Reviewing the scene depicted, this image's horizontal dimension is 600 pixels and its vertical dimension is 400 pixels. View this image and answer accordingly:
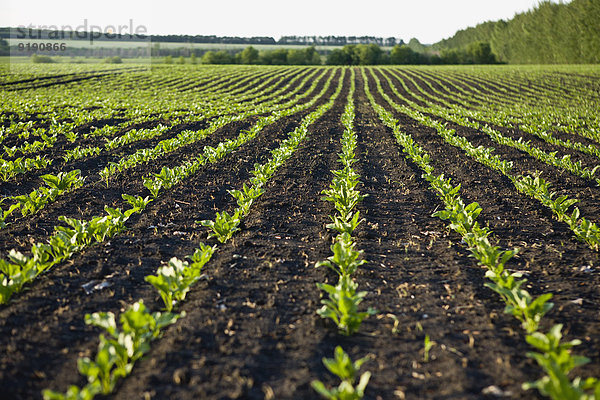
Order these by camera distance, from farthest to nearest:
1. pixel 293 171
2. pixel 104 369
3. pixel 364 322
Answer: pixel 293 171
pixel 364 322
pixel 104 369

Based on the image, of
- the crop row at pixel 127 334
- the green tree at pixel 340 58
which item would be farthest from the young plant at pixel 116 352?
the green tree at pixel 340 58

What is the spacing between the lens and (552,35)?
72.4 m

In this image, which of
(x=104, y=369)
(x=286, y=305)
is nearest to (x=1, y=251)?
(x=104, y=369)

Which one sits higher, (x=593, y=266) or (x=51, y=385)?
(x=593, y=266)

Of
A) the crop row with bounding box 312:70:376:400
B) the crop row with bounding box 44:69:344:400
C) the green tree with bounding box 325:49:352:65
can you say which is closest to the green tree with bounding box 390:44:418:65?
the green tree with bounding box 325:49:352:65

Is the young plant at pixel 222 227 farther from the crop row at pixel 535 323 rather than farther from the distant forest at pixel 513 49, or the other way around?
the distant forest at pixel 513 49

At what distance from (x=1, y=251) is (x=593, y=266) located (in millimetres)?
6945

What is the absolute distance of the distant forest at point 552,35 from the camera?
207ft

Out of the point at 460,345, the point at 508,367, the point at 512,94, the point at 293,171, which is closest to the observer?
the point at 508,367

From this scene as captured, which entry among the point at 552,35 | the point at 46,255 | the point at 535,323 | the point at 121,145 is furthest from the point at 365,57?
the point at 535,323

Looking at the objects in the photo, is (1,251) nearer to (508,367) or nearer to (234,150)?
(508,367)

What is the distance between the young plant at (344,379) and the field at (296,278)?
22 millimetres

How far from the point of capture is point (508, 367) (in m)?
3.05

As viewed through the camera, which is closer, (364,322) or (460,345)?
(460,345)
